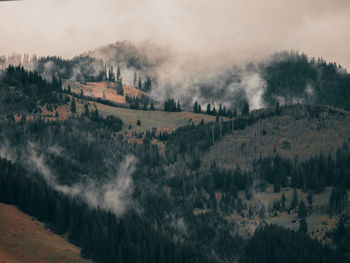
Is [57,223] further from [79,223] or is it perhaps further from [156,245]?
[156,245]

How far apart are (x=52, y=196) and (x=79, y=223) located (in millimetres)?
11242

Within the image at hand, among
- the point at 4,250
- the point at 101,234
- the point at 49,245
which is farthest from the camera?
the point at 101,234

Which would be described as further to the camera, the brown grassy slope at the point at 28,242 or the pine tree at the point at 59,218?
the pine tree at the point at 59,218

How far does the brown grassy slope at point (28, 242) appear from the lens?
146750mm

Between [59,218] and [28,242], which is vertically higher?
[59,218]

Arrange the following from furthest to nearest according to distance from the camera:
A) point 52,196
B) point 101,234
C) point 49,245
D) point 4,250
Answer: point 52,196 < point 101,234 < point 49,245 < point 4,250

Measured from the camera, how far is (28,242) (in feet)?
503

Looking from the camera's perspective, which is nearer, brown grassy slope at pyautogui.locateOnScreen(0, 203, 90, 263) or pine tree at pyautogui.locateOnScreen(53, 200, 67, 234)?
brown grassy slope at pyautogui.locateOnScreen(0, 203, 90, 263)

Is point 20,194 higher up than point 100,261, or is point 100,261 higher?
point 20,194

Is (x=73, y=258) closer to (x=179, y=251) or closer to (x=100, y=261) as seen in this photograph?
(x=100, y=261)

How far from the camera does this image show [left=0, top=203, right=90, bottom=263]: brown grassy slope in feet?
481

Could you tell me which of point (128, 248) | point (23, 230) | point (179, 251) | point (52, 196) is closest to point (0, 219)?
point (23, 230)

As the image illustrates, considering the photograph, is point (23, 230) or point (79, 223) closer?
point (23, 230)

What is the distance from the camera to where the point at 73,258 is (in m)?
154
